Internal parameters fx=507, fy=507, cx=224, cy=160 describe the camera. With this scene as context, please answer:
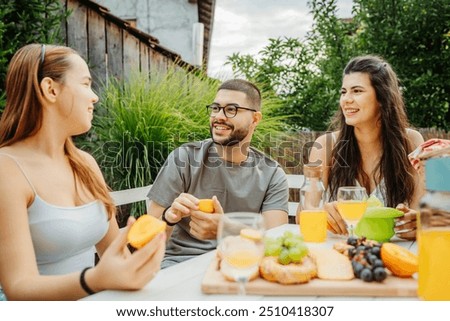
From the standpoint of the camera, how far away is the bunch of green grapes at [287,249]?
110cm

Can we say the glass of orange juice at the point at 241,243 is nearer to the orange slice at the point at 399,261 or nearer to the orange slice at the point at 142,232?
the orange slice at the point at 142,232

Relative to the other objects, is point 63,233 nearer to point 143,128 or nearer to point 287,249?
point 287,249

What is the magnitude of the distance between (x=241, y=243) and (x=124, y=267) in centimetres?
24

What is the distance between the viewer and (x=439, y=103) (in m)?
3.91

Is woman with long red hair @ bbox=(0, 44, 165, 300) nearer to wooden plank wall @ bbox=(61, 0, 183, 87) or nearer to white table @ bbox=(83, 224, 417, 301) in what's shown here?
white table @ bbox=(83, 224, 417, 301)

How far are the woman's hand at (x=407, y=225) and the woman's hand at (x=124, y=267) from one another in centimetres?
82

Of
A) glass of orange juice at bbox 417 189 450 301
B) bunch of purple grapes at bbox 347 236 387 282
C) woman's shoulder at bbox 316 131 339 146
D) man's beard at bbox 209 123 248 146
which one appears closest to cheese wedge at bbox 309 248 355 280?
bunch of purple grapes at bbox 347 236 387 282

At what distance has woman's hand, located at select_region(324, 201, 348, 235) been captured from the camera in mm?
1581

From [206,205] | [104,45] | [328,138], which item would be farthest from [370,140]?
[104,45]

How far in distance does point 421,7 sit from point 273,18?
1.16 meters

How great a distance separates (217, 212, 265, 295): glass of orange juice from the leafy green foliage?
2362 millimetres

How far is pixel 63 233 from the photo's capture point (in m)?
1.31

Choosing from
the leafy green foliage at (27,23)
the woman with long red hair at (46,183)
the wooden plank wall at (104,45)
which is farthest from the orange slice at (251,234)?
the wooden plank wall at (104,45)

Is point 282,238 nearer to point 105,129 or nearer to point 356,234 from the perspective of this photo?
point 356,234
